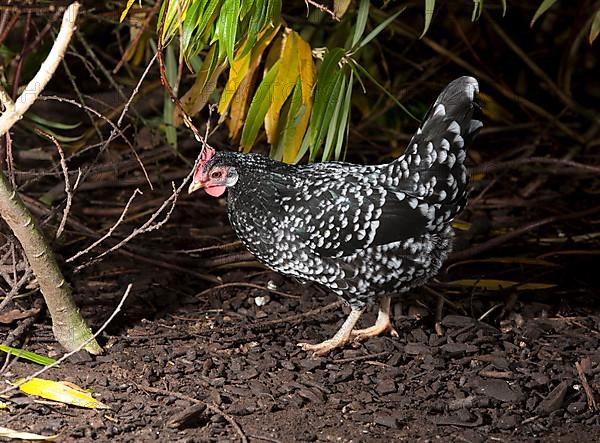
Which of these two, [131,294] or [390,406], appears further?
[131,294]

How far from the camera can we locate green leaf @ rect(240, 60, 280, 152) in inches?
134

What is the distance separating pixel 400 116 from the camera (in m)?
5.34

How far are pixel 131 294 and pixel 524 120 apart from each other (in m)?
2.83

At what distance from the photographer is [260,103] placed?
3426 millimetres

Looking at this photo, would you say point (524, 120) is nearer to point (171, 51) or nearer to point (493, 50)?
point (493, 50)

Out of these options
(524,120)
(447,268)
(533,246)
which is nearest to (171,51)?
(447,268)

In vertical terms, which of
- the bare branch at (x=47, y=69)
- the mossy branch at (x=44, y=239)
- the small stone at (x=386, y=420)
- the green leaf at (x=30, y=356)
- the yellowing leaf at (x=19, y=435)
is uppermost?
the bare branch at (x=47, y=69)

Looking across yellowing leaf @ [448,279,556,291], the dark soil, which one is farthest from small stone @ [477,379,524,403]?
yellowing leaf @ [448,279,556,291]

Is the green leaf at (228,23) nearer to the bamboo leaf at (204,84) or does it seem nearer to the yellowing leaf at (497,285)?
the bamboo leaf at (204,84)

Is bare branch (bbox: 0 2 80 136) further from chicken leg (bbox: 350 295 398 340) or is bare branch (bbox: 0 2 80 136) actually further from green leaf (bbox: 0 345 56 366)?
chicken leg (bbox: 350 295 398 340)

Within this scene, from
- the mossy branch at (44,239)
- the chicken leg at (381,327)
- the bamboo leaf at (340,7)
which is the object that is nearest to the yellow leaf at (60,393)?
the mossy branch at (44,239)

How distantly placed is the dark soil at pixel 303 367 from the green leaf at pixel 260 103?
673 millimetres

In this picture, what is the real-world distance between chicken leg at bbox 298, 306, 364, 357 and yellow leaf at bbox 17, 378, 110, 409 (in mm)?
815

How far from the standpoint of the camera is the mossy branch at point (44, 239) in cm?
238
